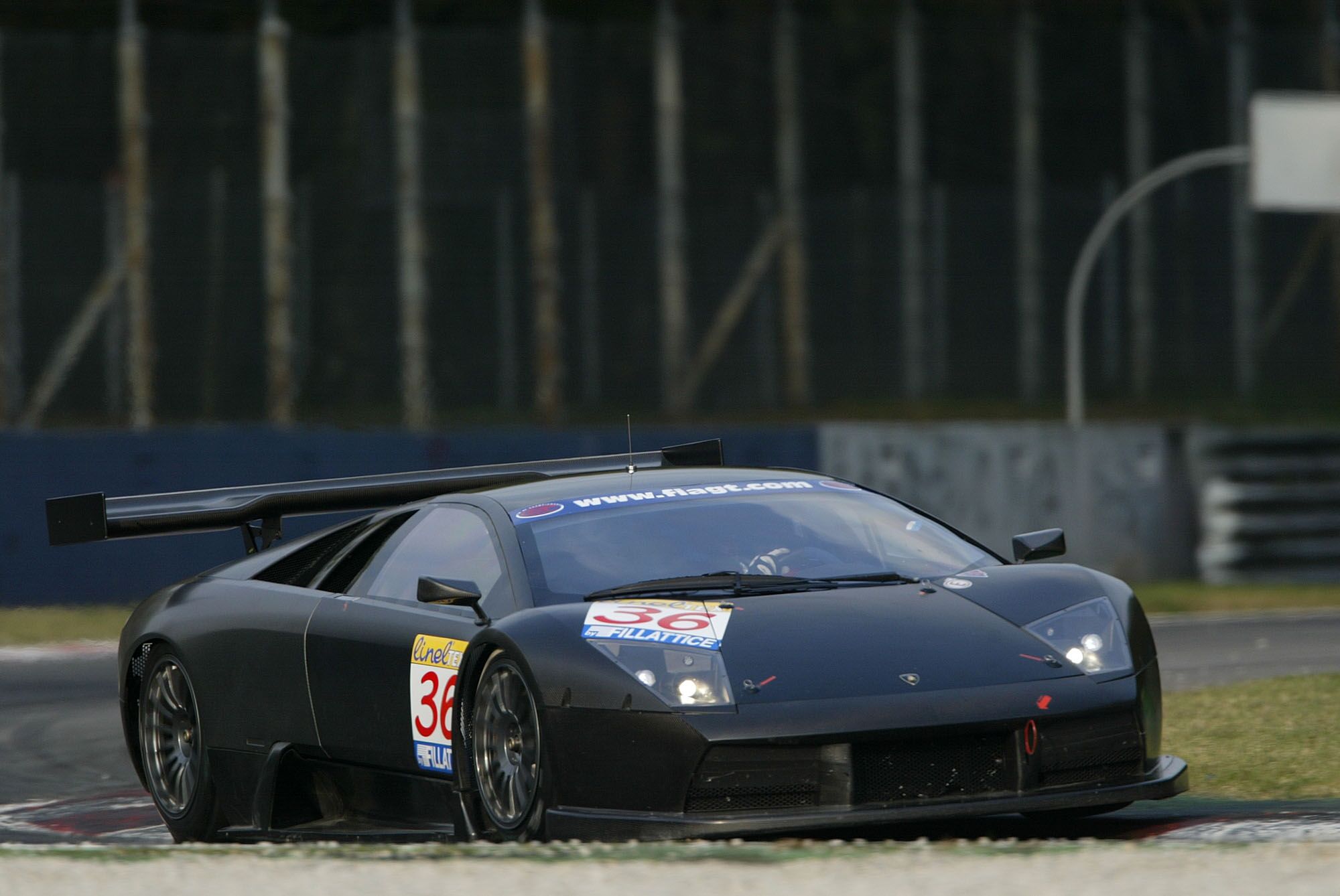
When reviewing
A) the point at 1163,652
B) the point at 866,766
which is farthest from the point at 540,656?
the point at 1163,652

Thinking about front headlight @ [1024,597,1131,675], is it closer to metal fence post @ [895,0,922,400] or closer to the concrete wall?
the concrete wall

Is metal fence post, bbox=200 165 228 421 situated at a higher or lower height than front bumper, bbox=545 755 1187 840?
higher

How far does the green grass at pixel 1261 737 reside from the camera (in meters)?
7.42

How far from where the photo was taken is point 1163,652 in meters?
12.6

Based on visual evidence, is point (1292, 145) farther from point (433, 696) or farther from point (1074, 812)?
point (433, 696)

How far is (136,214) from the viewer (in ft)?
69.9

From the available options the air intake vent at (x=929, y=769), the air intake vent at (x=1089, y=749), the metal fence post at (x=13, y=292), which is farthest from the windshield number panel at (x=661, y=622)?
the metal fence post at (x=13, y=292)

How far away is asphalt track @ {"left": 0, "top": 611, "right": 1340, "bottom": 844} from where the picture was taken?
20.9ft

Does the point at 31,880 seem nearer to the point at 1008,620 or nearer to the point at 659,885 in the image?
the point at 659,885

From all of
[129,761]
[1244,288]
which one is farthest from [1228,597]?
[129,761]

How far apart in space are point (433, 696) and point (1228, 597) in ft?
39.0

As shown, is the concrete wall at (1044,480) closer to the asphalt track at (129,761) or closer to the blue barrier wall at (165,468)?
the blue barrier wall at (165,468)

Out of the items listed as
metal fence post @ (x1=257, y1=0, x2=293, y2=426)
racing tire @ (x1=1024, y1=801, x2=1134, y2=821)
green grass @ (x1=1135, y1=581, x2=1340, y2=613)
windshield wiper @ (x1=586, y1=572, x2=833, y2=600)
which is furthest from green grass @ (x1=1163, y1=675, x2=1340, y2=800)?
metal fence post @ (x1=257, y1=0, x2=293, y2=426)

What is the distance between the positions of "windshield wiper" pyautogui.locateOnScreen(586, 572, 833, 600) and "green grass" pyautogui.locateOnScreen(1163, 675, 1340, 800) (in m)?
1.79
